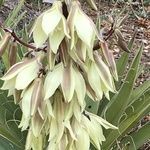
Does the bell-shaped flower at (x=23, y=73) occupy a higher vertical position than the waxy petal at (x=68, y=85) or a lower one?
higher

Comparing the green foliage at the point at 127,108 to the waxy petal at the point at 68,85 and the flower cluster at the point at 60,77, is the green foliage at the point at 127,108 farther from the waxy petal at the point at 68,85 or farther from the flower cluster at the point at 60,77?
the waxy petal at the point at 68,85

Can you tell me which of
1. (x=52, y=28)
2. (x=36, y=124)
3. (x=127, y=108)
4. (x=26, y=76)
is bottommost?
(x=127, y=108)

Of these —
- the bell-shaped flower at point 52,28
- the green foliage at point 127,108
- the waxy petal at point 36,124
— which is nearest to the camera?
the bell-shaped flower at point 52,28

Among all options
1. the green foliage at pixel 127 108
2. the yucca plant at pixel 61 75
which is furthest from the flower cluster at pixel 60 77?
the green foliage at pixel 127 108

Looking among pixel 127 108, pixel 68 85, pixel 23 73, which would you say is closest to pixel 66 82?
pixel 68 85

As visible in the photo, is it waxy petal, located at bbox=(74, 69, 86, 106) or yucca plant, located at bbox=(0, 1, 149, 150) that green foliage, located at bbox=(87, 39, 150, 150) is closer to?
yucca plant, located at bbox=(0, 1, 149, 150)

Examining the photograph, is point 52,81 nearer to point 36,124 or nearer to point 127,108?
point 36,124

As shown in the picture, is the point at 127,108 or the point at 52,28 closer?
the point at 52,28

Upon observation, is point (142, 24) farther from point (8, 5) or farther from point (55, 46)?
point (55, 46)

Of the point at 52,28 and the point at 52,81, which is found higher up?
the point at 52,28

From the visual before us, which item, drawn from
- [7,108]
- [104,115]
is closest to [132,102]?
[104,115]
